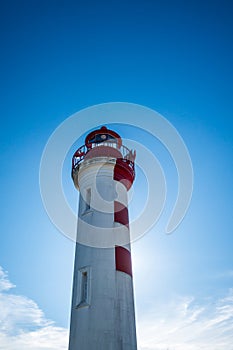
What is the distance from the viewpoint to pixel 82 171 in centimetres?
1580

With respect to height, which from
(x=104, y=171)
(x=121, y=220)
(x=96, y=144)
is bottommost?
(x=121, y=220)

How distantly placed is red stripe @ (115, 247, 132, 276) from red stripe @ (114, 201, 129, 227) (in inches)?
58.1

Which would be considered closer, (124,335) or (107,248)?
(124,335)

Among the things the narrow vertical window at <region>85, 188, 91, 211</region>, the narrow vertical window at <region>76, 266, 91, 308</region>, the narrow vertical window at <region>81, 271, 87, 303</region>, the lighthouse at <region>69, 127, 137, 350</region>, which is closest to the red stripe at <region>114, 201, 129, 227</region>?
the lighthouse at <region>69, 127, 137, 350</region>

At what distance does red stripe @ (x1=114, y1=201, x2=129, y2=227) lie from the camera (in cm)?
1420

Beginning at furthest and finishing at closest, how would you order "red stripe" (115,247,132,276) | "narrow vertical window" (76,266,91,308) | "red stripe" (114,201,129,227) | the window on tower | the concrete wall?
the window on tower → "red stripe" (114,201,129,227) → "red stripe" (115,247,132,276) → "narrow vertical window" (76,266,91,308) → the concrete wall

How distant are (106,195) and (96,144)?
13.6 feet

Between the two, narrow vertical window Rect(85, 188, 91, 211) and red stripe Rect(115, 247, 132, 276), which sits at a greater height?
narrow vertical window Rect(85, 188, 91, 211)

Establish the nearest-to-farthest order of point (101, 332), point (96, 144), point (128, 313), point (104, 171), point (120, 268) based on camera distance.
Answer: point (101, 332)
point (128, 313)
point (120, 268)
point (104, 171)
point (96, 144)

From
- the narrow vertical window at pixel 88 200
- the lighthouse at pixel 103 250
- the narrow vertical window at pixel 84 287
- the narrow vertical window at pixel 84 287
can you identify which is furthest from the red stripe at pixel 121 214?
the narrow vertical window at pixel 84 287

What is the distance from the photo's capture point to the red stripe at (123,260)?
12762 millimetres

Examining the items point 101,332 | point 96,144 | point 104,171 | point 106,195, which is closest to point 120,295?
point 101,332

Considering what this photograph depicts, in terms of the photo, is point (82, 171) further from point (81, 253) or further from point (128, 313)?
point (128, 313)

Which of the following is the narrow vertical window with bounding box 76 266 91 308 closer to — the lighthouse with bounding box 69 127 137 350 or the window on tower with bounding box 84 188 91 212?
the lighthouse with bounding box 69 127 137 350
